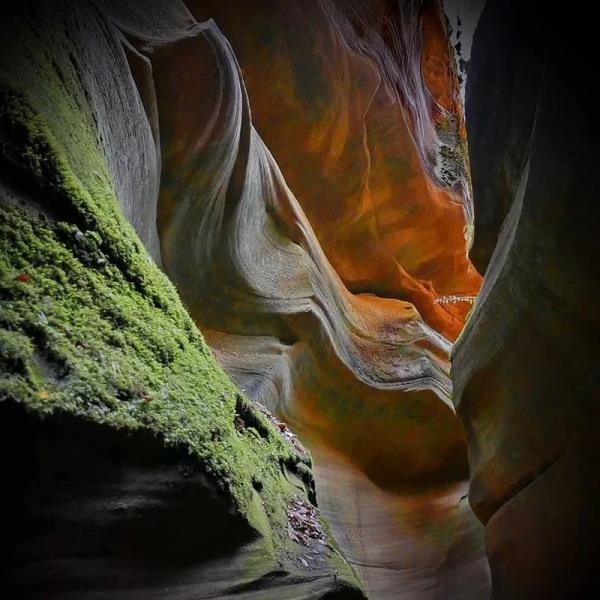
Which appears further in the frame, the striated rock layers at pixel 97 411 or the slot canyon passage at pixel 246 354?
the slot canyon passage at pixel 246 354

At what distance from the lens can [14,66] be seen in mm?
3346

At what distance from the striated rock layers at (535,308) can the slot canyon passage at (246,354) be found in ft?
0.09

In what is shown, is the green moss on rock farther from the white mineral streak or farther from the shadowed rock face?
the shadowed rock face

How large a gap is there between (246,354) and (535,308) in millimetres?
5715

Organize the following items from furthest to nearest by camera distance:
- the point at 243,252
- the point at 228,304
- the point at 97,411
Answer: the point at 243,252 < the point at 228,304 < the point at 97,411

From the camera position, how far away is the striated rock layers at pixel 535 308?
3.79 m

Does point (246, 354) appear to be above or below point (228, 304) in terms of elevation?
below

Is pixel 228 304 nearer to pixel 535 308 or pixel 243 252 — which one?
pixel 243 252

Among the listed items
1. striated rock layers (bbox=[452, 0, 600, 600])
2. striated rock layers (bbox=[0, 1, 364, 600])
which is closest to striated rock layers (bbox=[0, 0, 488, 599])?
striated rock layers (bbox=[0, 1, 364, 600])

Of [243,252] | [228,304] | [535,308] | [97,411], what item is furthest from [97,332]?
[243,252]

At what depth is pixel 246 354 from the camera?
938cm

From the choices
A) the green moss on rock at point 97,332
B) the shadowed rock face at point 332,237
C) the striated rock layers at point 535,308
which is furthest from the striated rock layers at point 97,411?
the shadowed rock face at point 332,237

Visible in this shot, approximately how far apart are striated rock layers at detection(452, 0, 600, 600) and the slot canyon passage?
0.03 m

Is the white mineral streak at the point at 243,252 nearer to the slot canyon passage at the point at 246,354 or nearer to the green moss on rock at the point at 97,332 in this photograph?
the slot canyon passage at the point at 246,354
